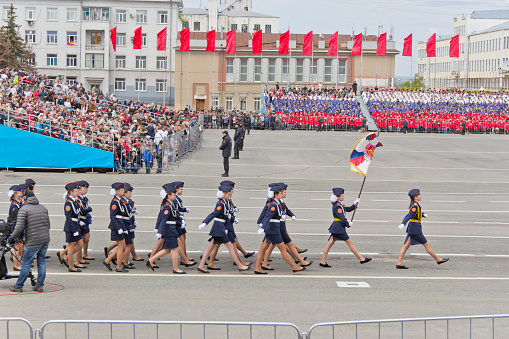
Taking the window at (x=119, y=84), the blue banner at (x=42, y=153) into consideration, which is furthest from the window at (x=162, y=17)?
the blue banner at (x=42, y=153)

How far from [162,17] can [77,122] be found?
54.4 metres

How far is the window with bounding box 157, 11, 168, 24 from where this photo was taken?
271 ft

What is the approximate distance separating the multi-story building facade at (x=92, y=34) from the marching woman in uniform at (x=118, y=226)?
6960 centimetres

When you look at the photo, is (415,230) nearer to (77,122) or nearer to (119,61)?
(77,122)

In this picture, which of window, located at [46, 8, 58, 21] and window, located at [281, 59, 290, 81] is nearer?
window, located at [281, 59, 290, 81]

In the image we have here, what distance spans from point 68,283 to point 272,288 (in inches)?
135

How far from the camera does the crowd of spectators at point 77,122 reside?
29.6 meters

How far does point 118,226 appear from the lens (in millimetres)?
13477

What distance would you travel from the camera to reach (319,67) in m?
78.4

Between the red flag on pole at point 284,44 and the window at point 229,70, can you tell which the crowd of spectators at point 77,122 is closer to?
the red flag on pole at point 284,44

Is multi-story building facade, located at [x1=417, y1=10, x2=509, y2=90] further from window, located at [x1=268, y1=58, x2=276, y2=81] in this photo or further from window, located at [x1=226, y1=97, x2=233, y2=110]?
window, located at [x1=226, y1=97, x2=233, y2=110]

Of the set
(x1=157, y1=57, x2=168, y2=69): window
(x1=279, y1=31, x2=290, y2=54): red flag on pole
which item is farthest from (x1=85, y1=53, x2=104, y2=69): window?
(x1=279, y1=31, x2=290, y2=54): red flag on pole

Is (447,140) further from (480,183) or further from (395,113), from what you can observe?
(480,183)

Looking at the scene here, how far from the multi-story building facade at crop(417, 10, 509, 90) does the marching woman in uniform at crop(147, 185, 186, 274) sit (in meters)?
88.3
